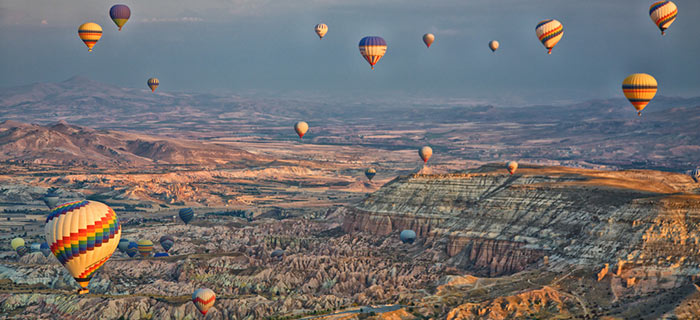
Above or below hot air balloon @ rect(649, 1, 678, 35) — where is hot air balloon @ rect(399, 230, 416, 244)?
below

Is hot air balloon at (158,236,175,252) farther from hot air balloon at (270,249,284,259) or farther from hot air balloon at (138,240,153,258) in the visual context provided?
hot air balloon at (270,249,284,259)

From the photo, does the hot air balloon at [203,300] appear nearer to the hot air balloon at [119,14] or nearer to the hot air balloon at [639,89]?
the hot air balloon at [639,89]

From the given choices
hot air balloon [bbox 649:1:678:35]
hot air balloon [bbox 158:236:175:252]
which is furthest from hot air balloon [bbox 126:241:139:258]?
hot air balloon [bbox 649:1:678:35]

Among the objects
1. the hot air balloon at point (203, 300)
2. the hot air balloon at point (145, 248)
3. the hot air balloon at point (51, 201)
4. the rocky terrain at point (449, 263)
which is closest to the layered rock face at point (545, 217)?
the rocky terrain at point (449, 263)

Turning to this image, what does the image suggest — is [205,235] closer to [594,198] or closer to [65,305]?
[65,305]

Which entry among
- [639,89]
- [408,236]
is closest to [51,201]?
[408,236]
